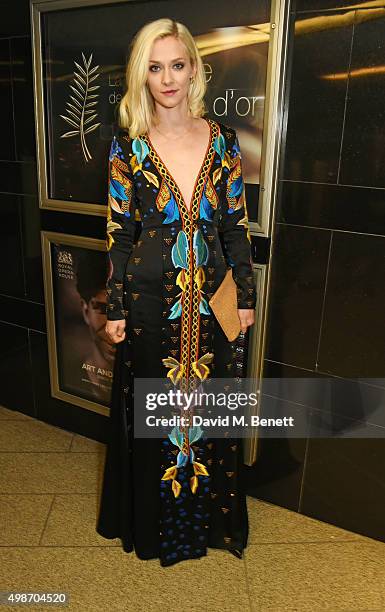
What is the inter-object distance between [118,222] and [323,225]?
69 cm

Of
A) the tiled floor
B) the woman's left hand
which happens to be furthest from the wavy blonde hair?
the tiled floor

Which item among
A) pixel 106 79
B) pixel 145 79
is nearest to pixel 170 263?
pixel 145 79

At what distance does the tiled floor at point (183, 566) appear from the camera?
1.76 metres

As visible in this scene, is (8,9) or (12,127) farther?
(12,127)

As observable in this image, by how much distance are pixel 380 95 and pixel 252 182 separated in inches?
18.9

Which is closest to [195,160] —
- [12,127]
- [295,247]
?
[295,247]

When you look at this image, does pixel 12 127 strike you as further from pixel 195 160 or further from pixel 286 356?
pixel 286 356

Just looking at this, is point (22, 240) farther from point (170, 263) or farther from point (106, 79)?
point (170, 263)

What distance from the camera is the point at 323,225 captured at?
1.79 m

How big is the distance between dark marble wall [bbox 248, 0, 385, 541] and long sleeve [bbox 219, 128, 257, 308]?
0.75 feet

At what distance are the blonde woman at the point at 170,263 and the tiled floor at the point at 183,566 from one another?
139 millimetres

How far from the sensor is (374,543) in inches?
79.0

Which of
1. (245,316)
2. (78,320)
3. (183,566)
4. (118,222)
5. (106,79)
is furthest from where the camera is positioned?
(78,320)

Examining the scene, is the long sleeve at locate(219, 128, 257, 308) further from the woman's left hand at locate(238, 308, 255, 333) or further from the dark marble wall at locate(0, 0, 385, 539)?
the dark marble wall at locate(0, 0, 385, 539)
